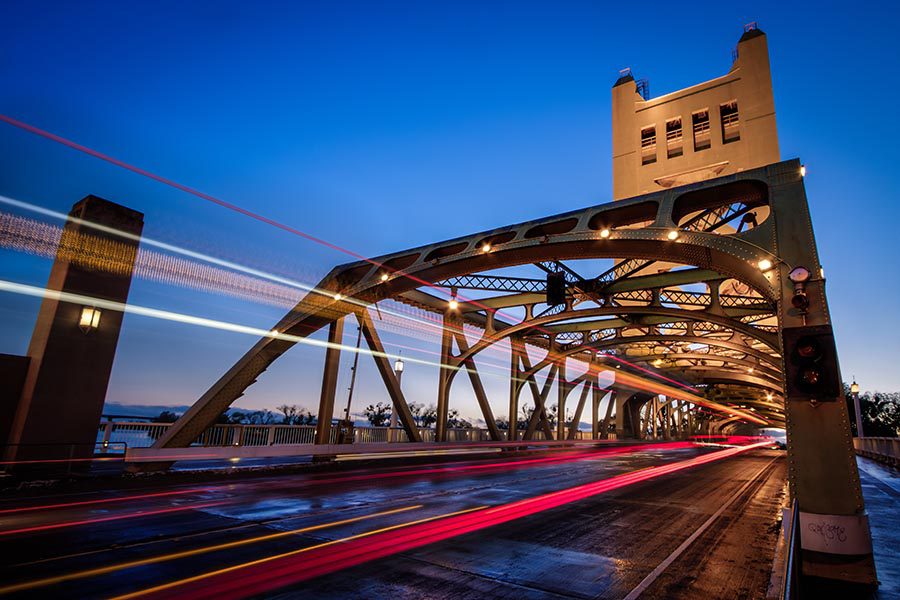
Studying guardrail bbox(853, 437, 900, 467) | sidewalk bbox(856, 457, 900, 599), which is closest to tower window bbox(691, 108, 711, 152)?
guardrail bbox(853, 437, 900, 467)

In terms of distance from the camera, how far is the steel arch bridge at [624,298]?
8.12m

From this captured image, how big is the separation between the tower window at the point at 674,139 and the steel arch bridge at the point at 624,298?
37.9 feet

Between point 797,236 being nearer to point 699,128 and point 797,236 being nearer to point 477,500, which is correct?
point 477,500

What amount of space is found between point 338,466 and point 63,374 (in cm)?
931

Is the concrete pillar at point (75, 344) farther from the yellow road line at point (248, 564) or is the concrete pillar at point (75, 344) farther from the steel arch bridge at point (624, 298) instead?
the yellow road line at point (248, 564)

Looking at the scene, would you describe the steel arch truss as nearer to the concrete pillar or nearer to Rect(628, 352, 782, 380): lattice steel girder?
Rect(628, 352, 782, 380): lattice steel girder

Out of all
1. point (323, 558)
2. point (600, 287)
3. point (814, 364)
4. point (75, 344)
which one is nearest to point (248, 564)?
point (323, 558)

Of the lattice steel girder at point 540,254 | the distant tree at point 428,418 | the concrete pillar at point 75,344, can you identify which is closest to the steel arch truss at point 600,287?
the lattice steel girder at point 540,254

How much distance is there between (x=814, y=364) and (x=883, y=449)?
112ft

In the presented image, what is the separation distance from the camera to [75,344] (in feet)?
46.5

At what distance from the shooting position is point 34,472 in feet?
41.9

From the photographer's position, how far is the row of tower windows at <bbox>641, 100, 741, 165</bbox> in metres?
46.6

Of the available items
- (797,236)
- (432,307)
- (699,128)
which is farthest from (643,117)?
(797,236)

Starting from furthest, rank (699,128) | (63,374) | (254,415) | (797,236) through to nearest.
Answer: (699,128) → (254,415) → (63,374) → (797,236)
